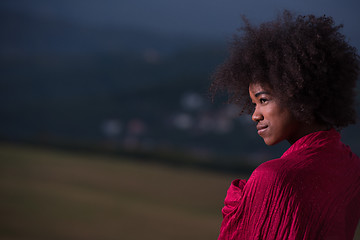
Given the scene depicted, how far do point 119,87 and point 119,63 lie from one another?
0.47 metres

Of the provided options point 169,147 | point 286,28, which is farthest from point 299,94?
point 169,147

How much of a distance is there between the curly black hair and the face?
17 mm

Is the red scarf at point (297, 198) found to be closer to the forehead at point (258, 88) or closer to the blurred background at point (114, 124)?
the forehead at point (258, 88)

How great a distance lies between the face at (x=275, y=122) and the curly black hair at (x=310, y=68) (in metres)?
0.02

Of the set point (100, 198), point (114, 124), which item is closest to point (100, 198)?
point (100, 198)

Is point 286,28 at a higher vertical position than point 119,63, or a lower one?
lower

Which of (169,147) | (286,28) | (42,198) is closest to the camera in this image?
(286,28)

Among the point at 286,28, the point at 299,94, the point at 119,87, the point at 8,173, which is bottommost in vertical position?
the point at 299,94

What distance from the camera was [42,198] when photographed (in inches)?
198

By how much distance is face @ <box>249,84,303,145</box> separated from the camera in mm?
1083

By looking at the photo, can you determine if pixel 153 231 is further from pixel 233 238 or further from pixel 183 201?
pixel 233 238

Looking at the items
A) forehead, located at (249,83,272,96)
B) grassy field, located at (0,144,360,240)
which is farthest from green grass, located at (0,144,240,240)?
forehead, located at (249,83,272,96)

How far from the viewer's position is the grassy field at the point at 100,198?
414 cm

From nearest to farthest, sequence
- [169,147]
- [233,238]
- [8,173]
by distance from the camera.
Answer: [233,238]
[8,173]
[169,147]
